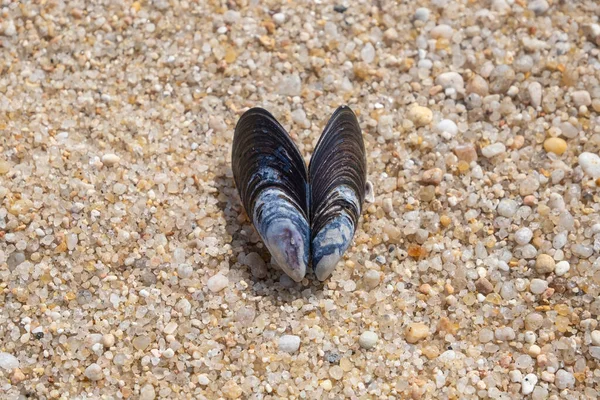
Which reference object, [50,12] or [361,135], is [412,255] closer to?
[361,135]

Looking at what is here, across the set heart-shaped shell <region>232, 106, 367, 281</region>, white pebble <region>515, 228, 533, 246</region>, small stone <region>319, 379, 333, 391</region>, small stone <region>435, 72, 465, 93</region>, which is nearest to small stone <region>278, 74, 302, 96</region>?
heart-shaped shell <region>232, 106, 367, 281</region>

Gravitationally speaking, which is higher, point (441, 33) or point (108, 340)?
point (441, 33)

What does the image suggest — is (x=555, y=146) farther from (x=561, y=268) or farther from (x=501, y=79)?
(x=561, y=268)

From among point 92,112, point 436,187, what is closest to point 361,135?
point 436,187

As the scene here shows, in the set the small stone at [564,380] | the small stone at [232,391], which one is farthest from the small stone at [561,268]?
the small stone at [232,391]

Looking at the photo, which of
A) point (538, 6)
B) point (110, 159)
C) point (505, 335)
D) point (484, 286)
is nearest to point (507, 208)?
point (484, 286)

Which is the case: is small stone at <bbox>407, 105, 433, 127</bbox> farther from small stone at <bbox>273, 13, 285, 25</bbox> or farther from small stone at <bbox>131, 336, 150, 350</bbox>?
small stone at <bbox>131, 336, 150, 350</bbox>
